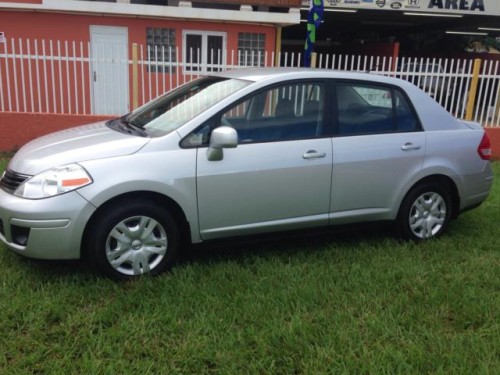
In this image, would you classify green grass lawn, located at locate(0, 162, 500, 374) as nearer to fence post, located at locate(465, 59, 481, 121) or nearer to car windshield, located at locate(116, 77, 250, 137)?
car windshield, located at locate(116, 77, 250, 137)

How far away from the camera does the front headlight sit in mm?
3465

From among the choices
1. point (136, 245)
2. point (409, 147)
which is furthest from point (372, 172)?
point (136, 245)

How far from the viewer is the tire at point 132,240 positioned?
3572 mm

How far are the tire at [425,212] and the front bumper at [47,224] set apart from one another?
2777mm

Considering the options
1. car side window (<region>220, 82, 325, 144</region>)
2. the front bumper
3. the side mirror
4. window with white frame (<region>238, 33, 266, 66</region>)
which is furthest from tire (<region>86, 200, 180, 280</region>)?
window with white frame (<region>238, 33, 266, 66</region>)

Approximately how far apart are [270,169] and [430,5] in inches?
604

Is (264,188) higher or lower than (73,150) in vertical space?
lower

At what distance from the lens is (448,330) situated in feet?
10.7

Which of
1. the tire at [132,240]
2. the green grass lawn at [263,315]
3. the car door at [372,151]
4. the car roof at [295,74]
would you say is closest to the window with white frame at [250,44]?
the car roof at [295,74]

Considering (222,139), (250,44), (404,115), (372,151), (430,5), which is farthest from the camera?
(430,5)

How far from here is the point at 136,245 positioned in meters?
3.70

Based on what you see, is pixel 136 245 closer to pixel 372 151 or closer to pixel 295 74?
pixel 295 74

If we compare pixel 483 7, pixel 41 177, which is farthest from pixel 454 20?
pixel 41 177

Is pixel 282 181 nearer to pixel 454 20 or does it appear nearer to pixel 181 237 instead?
pixel 181 237
